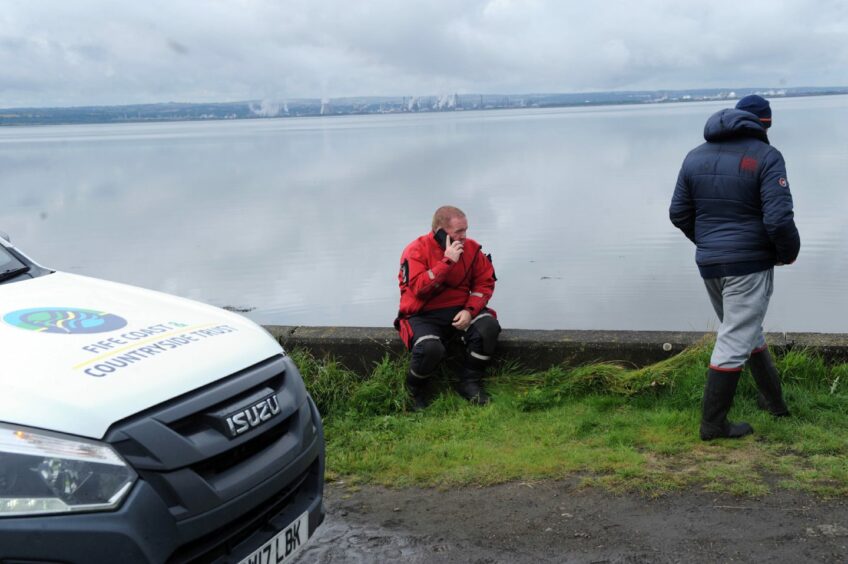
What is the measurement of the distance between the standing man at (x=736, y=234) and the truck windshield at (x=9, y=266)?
3.62 m

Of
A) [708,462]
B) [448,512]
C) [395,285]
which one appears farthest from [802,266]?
[448,512]

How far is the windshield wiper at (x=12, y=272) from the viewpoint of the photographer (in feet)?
12.6

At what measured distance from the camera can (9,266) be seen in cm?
398

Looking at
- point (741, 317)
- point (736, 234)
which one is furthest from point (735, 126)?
point (741, 317)

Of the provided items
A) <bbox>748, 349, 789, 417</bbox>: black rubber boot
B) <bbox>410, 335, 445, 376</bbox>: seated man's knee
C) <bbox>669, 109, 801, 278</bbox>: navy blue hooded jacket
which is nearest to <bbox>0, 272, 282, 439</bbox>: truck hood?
<bbox>410, 335, 445, 376</bbox>: seated man's knee

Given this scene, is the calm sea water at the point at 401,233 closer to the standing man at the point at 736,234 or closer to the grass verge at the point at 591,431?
the grass verge at the point at 591,431

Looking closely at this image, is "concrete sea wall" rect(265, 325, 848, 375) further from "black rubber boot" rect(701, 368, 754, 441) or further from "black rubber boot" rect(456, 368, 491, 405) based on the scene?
"black rubber boot" rect(701, 368, 754, 441)

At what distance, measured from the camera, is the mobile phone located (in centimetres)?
612

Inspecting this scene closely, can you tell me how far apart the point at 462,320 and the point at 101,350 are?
3297mm

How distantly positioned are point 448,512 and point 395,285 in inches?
446

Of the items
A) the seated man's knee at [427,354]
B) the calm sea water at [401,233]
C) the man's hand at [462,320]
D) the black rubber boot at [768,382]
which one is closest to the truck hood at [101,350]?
the seated man's knee at [427,354]

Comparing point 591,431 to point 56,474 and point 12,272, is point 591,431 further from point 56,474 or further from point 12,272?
point 56,474

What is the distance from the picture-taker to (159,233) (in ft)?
77.6

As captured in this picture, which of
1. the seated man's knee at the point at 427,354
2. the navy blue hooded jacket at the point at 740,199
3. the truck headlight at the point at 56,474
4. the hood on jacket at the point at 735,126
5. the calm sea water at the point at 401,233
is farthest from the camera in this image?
the calm sea water at the point at 401,233
